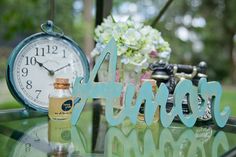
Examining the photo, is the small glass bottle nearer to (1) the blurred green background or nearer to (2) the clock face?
(2) the clock face

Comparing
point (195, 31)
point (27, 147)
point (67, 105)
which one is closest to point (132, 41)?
point (67, 105)

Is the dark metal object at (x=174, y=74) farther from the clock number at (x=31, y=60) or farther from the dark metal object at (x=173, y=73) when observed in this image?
the clock number at (x=31, y=60)

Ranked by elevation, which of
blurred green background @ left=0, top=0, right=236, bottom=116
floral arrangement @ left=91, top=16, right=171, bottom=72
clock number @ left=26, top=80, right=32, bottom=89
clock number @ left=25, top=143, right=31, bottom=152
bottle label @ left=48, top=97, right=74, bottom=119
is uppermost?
blurred green background @ left=0, top=0, right=236, bottom=116

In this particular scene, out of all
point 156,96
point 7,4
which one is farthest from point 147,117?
point 7,4

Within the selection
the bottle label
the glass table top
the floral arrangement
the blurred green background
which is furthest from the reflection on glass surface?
the blurred green background

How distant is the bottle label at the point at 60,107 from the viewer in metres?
0.64

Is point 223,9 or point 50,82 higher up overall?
point 223,9

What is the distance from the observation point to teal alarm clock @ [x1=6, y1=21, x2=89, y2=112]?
0.68m

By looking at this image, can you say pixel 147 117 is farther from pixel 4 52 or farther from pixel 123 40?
pixel 4 52

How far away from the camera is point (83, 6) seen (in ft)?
12.0

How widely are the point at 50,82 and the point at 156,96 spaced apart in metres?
0.27

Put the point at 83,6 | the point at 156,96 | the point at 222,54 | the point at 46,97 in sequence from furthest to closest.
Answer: the point at 222,54
the point at 83,6
the point at 46,97
the point at 156,96

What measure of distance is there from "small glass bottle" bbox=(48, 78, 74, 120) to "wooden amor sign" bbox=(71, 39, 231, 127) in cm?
4

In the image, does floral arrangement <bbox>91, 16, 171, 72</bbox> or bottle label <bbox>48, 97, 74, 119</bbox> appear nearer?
bottle label <bbox>48, 97, 74, 119</bbox>
